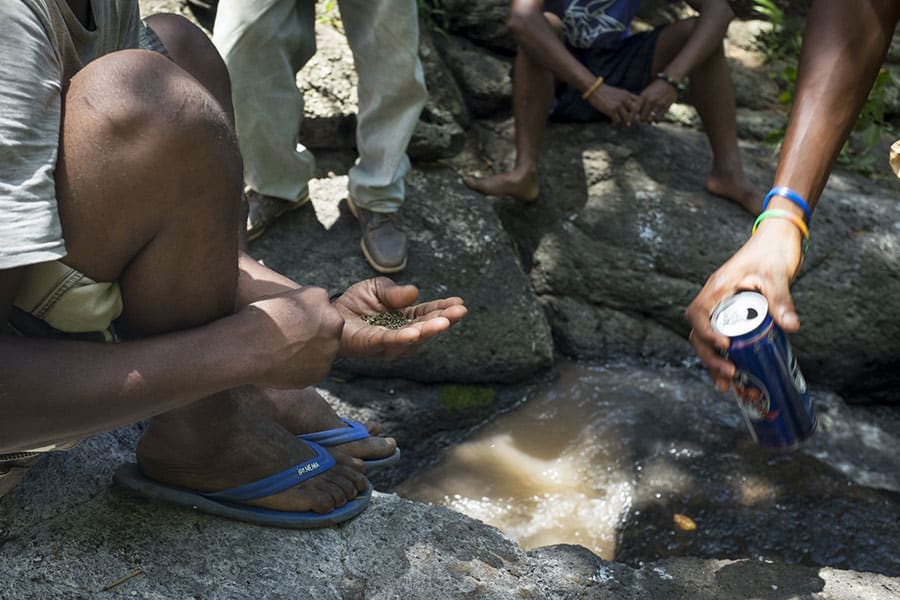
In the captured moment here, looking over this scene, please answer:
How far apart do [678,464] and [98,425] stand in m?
2.05

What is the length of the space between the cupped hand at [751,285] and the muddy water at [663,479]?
113 centimetres

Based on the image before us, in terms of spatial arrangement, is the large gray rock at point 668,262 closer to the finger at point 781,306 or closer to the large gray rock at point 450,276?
the large gray rock at point 450,276

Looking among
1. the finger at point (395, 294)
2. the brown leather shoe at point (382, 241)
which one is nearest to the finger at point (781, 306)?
the finger at point (395, 294)

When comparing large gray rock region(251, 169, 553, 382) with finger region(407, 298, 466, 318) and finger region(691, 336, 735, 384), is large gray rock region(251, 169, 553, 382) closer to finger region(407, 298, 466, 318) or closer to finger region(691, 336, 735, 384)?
finger region(407, 298, 466, 318)

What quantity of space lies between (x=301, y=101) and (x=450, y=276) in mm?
874

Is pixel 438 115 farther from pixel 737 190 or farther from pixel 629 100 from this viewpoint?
pixel 737 190

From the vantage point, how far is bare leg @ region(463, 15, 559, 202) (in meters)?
3.94

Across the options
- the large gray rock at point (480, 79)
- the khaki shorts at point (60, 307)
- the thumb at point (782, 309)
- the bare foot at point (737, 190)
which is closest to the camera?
the khaki shorts at point (60, 307)

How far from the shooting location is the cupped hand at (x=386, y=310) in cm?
176

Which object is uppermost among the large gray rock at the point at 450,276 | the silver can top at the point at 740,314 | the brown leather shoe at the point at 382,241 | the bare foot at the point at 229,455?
the silver can top at the point at 740,314

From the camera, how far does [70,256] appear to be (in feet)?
4.79

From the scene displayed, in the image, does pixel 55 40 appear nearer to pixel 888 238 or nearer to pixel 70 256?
pixel 70 256

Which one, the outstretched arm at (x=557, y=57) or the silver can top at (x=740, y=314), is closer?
the silver can top at (x=740, y=314)

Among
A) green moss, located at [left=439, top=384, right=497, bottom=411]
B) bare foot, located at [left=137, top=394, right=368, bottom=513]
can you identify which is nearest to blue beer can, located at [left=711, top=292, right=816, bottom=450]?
bare foot, located at [left=137, top=394, right=368, bottom=513]
